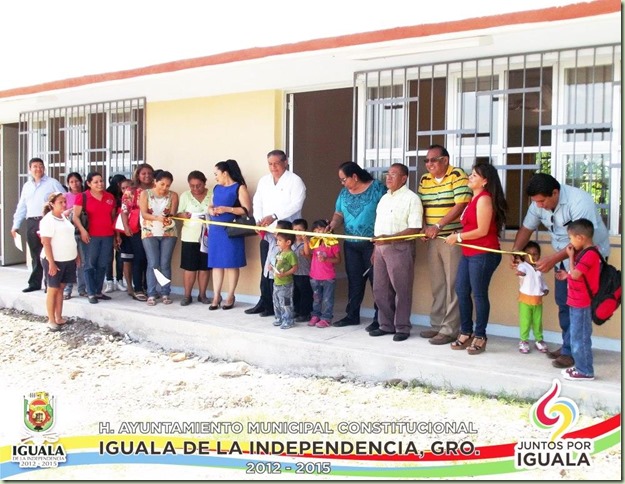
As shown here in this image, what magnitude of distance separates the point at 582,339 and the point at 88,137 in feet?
24.5

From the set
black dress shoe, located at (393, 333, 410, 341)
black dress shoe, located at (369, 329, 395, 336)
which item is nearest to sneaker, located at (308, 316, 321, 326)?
black dress shoe, located at (369, 329, 395, 336)

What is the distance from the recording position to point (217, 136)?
8453 millimetres

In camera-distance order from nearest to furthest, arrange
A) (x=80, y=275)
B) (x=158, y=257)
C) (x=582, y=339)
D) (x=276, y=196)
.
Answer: (x=582, y=339), (x=276, y=196), (x=158, y=257), (x=80, y=275)

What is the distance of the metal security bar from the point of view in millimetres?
9430

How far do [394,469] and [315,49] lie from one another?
3529 millimetres

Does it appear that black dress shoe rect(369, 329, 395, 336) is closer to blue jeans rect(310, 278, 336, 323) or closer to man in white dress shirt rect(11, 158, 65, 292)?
blue jeans rect(310, 278, 336, 323)

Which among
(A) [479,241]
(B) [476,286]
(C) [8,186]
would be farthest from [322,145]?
(C) [8,186]

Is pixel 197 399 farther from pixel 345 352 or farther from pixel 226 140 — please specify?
pixel 226 140

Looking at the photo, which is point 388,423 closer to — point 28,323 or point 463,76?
point 463,76

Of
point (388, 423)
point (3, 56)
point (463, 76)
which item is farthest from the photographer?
point (3, 56)

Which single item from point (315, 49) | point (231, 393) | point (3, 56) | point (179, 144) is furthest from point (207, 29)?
point (3, 56)

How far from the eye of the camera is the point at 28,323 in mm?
8531

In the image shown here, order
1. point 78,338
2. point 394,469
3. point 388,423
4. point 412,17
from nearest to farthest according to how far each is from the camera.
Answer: point 394,469 < point 388,423 < point 412,17 < point 78,338

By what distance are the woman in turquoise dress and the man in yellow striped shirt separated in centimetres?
220
